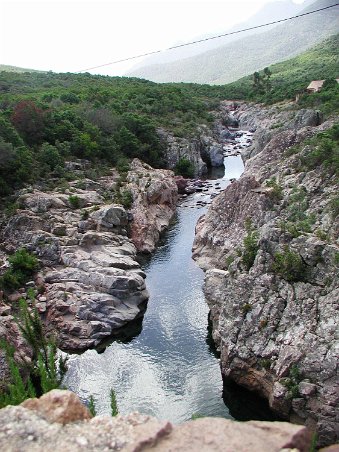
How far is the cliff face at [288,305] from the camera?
20797 mm

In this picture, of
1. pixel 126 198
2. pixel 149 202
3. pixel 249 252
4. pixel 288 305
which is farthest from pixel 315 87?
pixel 288 305

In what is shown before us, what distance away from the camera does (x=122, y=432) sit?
28.5 ft

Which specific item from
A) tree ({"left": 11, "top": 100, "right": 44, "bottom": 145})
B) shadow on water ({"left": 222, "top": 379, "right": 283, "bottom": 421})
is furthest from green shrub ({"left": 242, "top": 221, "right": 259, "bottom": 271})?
tree ({"left": 11, "top": 100, "right": 44, "bottom": 145})

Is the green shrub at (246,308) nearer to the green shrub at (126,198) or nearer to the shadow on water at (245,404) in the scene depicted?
the shadow on water at (245,404)

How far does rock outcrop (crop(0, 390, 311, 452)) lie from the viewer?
7.93 metres

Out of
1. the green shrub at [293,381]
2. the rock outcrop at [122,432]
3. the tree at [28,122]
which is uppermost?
the tree at [28,122]

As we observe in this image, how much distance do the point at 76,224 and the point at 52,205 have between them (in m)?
3.29

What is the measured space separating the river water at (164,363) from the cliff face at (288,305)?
5.28 ft

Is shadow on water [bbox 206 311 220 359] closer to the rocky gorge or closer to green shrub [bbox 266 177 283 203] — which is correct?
the rocky gorge

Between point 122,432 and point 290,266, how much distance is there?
1738 cm

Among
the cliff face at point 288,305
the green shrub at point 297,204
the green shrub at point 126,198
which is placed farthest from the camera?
the green shrub at point 126,198

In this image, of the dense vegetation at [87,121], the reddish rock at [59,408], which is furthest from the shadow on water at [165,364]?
the dense vegetation at [87,121]

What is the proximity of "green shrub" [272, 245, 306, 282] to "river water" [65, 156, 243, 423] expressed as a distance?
6690 millimetres

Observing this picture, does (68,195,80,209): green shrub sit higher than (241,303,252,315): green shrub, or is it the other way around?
(68,195,80,209): green shrub
